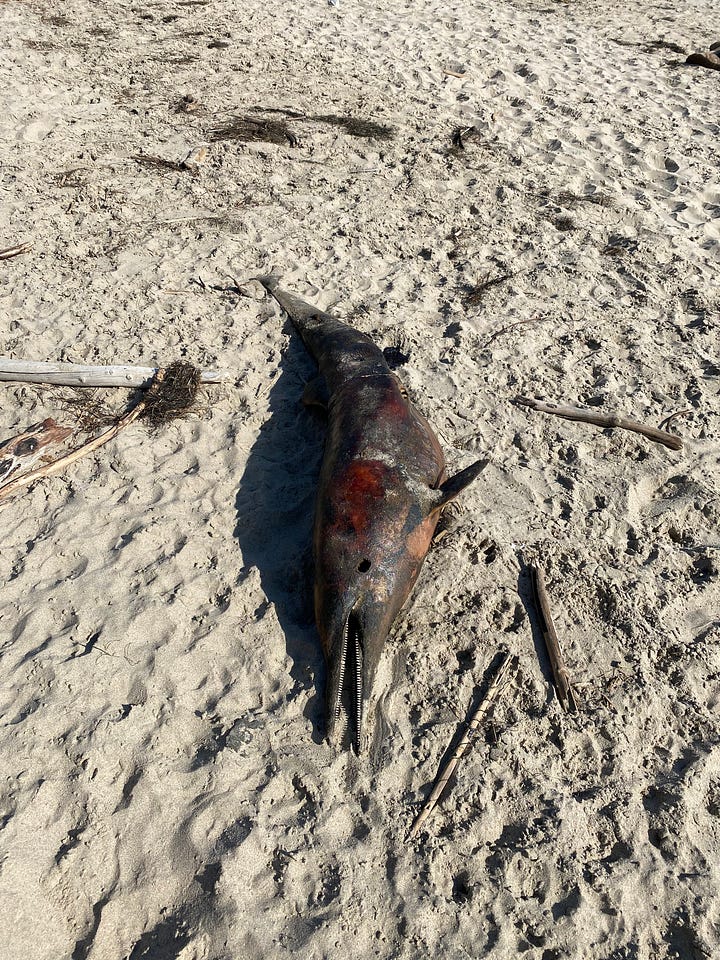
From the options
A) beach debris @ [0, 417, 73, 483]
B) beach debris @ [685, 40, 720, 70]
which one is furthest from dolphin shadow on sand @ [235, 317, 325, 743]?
beach debris @ [685, 40, 720, 70]

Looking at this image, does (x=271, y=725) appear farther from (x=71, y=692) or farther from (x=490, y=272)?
(x=490, y=272)

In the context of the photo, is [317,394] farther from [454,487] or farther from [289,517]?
[454,487]

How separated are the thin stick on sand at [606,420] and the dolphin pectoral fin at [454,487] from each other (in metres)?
1.33

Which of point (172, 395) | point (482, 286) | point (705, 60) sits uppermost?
point (705, 60)

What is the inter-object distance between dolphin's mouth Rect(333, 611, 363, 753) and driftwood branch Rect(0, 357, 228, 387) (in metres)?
2.43

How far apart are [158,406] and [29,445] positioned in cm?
85

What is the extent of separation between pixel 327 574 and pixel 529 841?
1411 millimetres

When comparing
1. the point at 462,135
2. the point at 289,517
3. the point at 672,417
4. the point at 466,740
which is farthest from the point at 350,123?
the point at 466,740

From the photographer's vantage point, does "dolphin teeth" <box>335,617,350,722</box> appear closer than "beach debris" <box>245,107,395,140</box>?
Yes

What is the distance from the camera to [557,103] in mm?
8336

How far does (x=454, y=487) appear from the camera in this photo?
3477 millimetres

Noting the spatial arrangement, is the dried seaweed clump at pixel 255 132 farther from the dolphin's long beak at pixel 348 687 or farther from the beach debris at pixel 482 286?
the dolphin's long beak at pixel 348 687

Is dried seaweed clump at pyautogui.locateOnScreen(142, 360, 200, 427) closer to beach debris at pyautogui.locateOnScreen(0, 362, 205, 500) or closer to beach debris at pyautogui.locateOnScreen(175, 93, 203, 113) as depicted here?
beach debris at pyautogui.locateOnScreen(0, 362, 205, 500)

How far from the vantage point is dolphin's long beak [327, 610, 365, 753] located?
9.89ft
